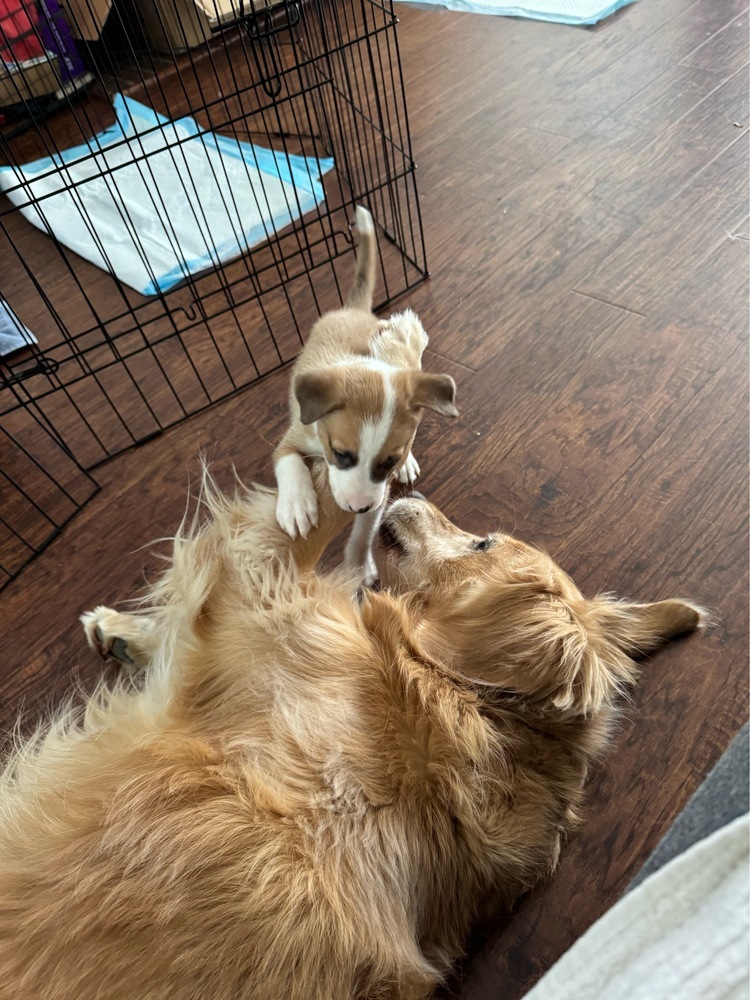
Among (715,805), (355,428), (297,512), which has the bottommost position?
(297,512)

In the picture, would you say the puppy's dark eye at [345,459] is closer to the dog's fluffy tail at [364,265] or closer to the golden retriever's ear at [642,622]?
the golden retriever's ear at [642,622]

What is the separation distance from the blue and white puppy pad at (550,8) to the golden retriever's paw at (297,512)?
2959 mm

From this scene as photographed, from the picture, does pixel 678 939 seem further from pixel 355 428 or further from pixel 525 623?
pixel 355 428

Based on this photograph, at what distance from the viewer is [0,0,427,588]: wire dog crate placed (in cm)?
173

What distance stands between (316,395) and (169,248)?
137cm

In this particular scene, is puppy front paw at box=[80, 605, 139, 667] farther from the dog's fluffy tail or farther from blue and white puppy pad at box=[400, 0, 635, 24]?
blue and white puppy pad at box=[400, 0, 635, 24]

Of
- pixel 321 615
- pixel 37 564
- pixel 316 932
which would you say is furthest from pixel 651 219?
pixel 316 932

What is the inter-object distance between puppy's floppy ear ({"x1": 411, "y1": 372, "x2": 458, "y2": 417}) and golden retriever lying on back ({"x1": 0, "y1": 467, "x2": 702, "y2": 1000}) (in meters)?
0.29

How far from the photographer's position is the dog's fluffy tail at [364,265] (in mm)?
1801

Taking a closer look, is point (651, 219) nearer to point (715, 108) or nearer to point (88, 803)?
point (715, 108)

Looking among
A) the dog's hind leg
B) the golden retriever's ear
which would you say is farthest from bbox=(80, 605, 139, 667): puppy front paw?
the golden retriever's ear

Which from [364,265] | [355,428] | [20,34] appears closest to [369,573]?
[355,428]

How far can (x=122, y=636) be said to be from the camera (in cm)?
136

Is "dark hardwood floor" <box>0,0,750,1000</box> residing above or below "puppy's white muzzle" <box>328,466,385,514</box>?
below
